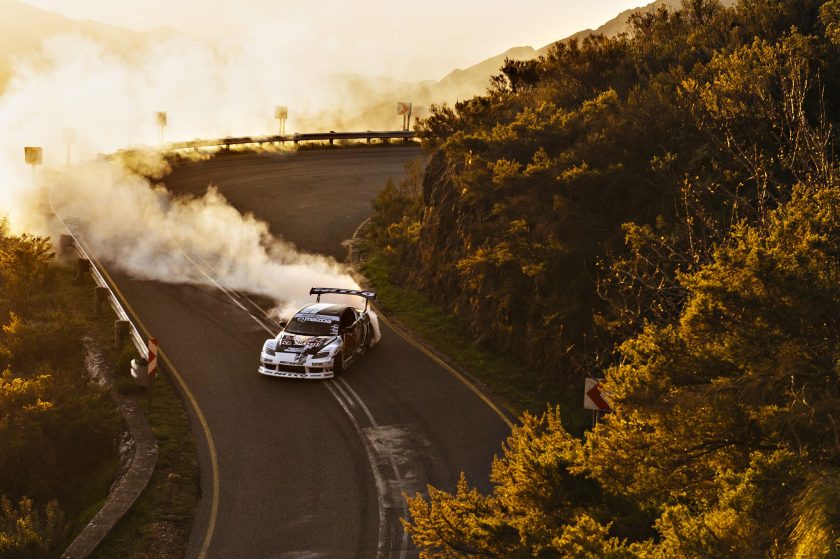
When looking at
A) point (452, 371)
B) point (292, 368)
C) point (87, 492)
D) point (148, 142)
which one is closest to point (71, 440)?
point (87, 492)

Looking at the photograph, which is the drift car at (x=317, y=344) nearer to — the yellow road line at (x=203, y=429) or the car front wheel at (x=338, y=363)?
the car front wheel at (x=338, y=363)

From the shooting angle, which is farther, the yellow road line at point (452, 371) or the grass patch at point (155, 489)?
the yellow road line at point (452, 371)

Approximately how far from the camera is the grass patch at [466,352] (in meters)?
23.4

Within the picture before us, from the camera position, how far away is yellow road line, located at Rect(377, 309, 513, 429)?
22.7 meters

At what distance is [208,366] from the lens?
80.3ft

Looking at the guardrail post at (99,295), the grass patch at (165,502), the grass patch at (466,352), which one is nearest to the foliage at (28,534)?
the grass patch at (165,502)

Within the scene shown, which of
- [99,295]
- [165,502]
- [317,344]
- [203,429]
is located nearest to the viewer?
[165,502]

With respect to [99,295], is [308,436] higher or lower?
lower

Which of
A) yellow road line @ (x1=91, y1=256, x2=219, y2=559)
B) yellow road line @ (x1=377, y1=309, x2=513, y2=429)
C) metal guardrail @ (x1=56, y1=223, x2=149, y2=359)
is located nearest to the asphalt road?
yellow road line @ (x1=91, y1=256, x2=219, y2=559)

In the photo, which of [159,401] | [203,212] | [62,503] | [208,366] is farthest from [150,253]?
[62,503]

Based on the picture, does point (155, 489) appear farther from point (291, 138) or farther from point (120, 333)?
point (291, 138)

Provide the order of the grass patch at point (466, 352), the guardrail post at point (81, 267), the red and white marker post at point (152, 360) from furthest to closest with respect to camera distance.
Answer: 1. the guardrail post at point (81, 267)
2. the grass patch at point (466, 352)
3. the red and white marker post at point (152, 360)

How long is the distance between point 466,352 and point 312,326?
5151 millimetres

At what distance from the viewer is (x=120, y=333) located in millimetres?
24453
